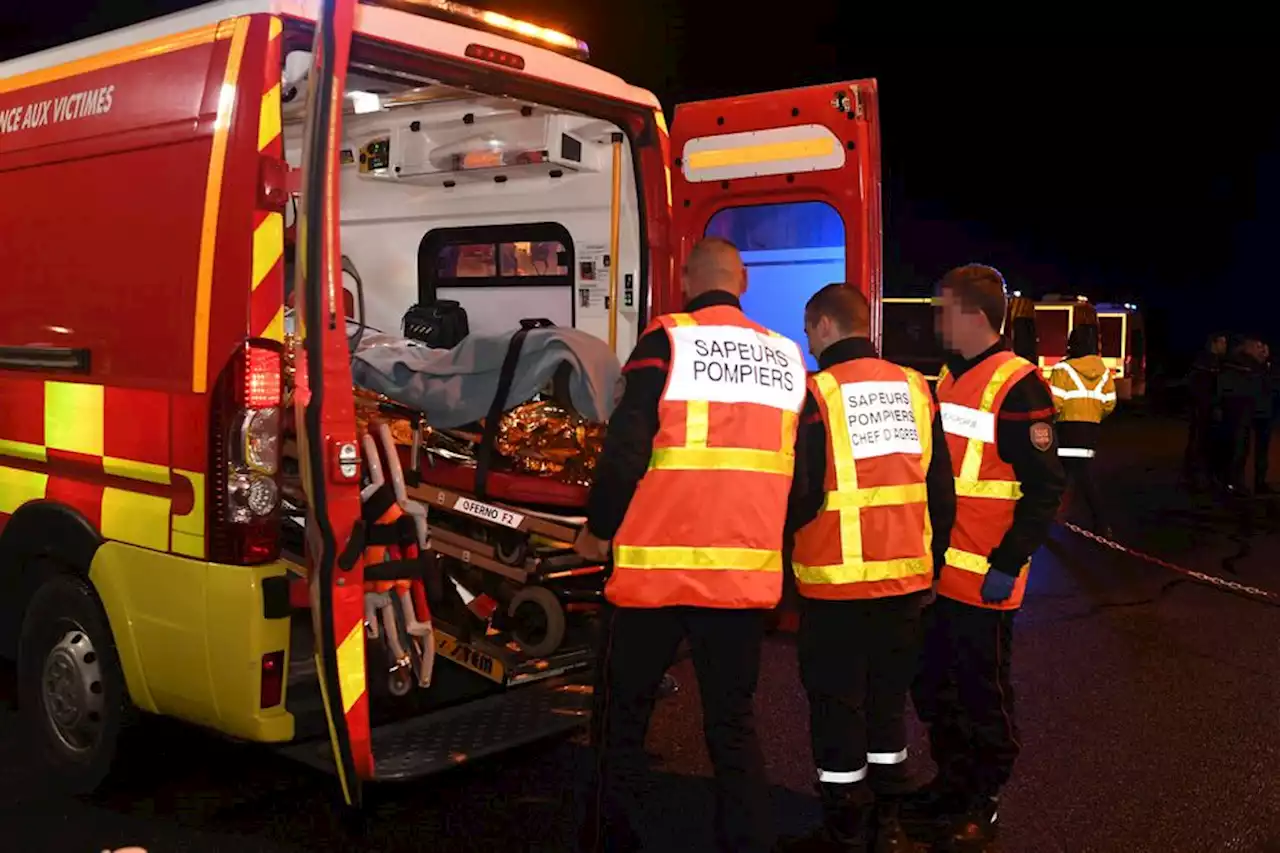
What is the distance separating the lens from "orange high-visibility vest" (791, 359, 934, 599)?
10.6ft

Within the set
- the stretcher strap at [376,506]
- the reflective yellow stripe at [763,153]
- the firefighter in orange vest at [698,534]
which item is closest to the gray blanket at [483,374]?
the stretcher strap at [376,506]

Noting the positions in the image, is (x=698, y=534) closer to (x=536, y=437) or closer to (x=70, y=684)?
(x=536, y=437)

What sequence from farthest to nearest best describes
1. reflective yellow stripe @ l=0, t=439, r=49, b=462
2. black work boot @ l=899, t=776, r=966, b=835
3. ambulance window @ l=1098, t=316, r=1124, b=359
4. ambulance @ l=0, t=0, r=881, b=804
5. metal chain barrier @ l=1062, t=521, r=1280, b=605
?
ambulance window @ l=1098, t=316, r=1124, b=359 → metal chain barrier @ l=1062, t=521, r=1280, b=605 → reflective yellow stripe @ l=0, t=439, r=49, b=462 → black work boot @ l=899, t=776, r=966, b=835 → ambulance @ l=0, t=0, r=881, b=804

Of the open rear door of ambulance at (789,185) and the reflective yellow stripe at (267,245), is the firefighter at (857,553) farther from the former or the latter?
the open rear door of ambulance at (789,185)

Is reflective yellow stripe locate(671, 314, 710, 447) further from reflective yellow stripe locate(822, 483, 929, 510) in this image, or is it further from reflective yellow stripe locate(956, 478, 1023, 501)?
reflective yellow stripe locate(956, 478, 1023, 501)

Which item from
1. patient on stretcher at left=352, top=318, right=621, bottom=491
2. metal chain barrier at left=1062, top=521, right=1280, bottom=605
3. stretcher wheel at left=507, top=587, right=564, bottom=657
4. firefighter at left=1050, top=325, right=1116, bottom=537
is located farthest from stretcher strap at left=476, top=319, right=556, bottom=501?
metal chain barrier at left=1062, top=521, right=1280, bottom=605

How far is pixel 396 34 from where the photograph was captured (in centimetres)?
330

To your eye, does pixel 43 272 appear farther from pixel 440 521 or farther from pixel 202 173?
pixel 440 521

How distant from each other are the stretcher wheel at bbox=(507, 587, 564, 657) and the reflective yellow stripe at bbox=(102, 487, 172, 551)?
1509mm

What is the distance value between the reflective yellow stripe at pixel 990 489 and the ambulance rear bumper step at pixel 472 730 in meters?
1.40

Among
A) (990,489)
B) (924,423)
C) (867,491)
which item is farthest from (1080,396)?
(867,491)

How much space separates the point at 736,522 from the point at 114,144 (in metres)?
2.08

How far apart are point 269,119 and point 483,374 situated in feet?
5.24

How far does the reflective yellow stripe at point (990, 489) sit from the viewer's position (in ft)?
11.3
